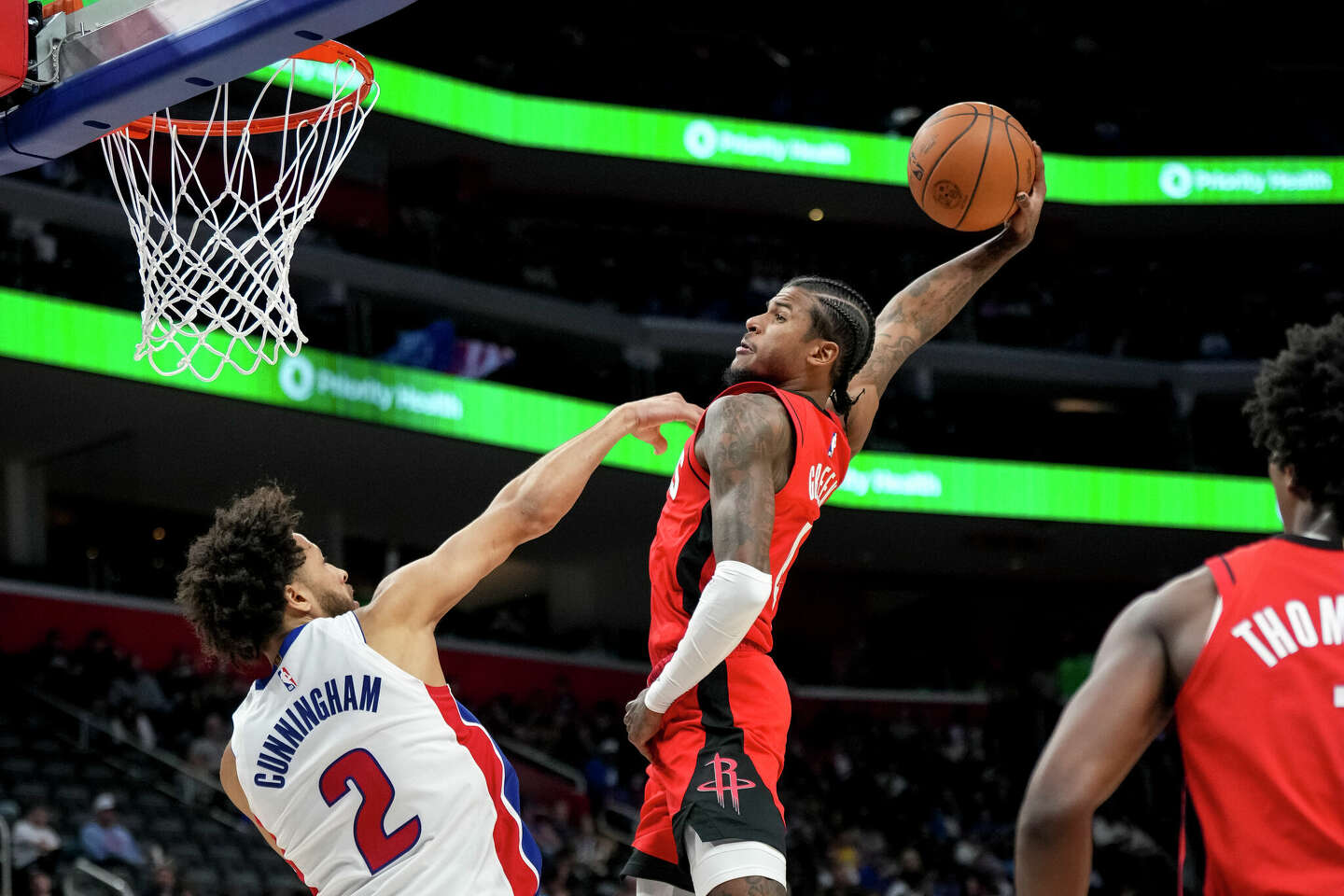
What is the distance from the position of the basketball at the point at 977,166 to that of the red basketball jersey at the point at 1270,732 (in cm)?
240

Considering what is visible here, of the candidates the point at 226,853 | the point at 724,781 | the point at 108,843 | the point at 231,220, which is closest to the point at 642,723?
the point at 724,781

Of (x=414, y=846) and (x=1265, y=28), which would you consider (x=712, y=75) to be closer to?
(x=1265, y=28)

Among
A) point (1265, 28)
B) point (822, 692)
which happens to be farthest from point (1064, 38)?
point (822, 692)

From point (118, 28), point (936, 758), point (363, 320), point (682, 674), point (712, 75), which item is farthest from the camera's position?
point (712, 75)

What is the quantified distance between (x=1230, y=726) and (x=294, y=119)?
4.27 meters

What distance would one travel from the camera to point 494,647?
18.4 m

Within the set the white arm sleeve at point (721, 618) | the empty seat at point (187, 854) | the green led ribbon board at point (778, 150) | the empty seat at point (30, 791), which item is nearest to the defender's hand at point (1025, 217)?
the white arm sleeve at point (721, 618)

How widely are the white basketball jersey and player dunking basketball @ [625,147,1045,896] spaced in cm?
40

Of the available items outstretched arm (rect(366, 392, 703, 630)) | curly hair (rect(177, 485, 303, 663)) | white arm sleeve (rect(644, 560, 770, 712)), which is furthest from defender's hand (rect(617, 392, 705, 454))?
curly hair (rect(177, 485, 303, 663))

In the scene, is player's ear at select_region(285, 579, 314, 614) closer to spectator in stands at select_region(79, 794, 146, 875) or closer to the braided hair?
the braided hair

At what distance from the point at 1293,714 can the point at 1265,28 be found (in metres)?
26.0

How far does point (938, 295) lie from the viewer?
459 centimetres

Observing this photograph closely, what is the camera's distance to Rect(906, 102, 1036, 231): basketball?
451 cm

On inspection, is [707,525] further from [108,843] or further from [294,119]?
[108,843]
